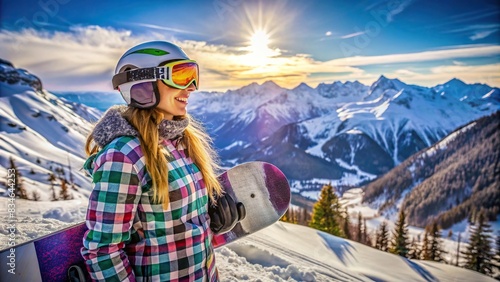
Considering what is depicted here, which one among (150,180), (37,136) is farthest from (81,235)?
(37,136)

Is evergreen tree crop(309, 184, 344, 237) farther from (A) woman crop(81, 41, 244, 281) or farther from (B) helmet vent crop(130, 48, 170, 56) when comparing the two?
(B) helmet vent crop(130, 48, 170, 56)

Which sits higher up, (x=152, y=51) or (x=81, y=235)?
(x=152, y=51)

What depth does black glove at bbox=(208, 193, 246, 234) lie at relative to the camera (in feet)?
8.43

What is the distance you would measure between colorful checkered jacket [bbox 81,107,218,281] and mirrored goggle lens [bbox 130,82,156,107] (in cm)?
27

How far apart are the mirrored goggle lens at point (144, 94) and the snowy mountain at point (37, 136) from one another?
180 ft

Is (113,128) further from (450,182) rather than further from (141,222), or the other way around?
(450,182)

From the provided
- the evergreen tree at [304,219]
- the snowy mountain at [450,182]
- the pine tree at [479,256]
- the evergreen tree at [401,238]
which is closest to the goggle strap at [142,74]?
the evergreen tree at [401,238]

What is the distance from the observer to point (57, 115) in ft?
426

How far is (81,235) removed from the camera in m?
2.44

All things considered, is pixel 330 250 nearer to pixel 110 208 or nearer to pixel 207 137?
pixel 207 137

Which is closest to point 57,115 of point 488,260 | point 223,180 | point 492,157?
point 488,260

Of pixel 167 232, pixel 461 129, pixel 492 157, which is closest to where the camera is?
pixel 167 232

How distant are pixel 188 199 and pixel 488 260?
51370 mm

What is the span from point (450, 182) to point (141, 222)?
541 feet
